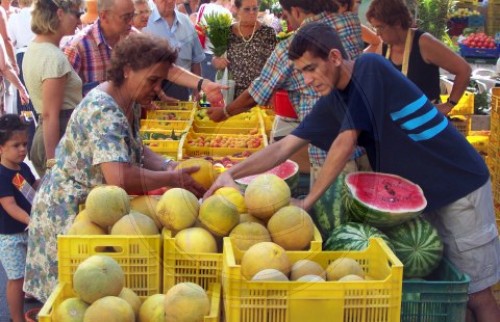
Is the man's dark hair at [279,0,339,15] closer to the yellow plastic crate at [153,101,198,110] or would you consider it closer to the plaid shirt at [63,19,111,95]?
the plaid shirt at [63,19,111,95]

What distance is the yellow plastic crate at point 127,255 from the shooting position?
101 inches

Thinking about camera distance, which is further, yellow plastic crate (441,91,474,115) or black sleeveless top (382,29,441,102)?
yellow plastic crate (441,91,474,115)

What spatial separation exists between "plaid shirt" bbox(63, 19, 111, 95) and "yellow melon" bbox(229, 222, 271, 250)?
262 cm

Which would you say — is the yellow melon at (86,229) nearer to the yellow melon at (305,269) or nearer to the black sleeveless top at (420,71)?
the yellow melon at (305,269)

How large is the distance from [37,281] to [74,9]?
2.06 metres

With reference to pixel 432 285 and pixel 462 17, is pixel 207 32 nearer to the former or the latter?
pixel 432 285

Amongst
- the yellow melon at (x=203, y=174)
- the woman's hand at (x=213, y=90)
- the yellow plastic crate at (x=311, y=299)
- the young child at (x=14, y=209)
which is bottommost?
the young child at (x=14, y=209)

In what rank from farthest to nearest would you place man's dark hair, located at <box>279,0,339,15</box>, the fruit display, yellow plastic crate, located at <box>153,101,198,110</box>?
1. the fruit display
2. yellow plastic crate, located at <box>153,101,198,110</box>
3. man's dark hair, located at <box>279,0,339,15</box>

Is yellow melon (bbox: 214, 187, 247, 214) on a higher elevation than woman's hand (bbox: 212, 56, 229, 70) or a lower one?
lower

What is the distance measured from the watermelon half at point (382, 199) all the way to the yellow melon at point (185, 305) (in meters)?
0.87

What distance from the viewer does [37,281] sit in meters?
3.38

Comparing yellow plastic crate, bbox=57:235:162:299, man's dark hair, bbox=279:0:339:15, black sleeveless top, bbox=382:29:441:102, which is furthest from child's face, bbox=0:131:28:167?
black sleeveless top, bbox=382:29:441:102

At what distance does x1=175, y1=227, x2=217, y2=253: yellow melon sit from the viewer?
258cm

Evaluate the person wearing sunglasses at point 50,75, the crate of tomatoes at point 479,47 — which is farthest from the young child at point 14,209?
the crate of tomatoes at point 479,47
